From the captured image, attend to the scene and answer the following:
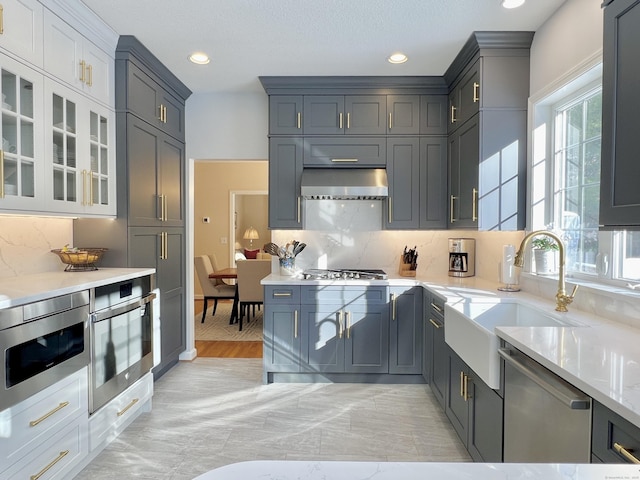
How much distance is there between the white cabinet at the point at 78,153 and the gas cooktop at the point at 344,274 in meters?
1.72

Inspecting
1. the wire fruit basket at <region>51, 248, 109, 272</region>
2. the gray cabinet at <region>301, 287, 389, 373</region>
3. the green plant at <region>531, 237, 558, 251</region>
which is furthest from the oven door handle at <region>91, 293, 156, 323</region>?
the green plant at <region>531, 237, 558, 251</region>

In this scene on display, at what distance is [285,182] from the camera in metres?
3.60

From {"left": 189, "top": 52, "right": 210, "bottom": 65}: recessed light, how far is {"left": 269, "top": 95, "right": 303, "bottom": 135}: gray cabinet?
0.65 m

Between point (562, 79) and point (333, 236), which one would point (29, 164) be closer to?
point (333, 236)

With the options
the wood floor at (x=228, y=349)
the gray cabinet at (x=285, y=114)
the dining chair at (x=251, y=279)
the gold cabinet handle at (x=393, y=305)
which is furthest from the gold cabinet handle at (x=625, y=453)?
the dining chair at (x=251, y=279)

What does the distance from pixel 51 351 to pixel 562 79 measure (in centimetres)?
325

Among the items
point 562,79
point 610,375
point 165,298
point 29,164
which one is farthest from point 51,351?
point 562,79

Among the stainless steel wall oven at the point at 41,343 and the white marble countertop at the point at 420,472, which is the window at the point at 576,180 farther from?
the stainless steel wall oven at the point at 41,343

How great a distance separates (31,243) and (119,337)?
0.85 metres

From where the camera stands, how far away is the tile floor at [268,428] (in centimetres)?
226

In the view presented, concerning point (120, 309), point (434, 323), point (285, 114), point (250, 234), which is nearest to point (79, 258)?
point (120, 309)

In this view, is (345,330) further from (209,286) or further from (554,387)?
(209,286)

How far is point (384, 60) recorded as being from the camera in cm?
319

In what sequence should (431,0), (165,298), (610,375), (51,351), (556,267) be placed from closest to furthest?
1. (610,375)
2. (51,351)
3. (431,0)
4. (556,267)
5. (165,298)
